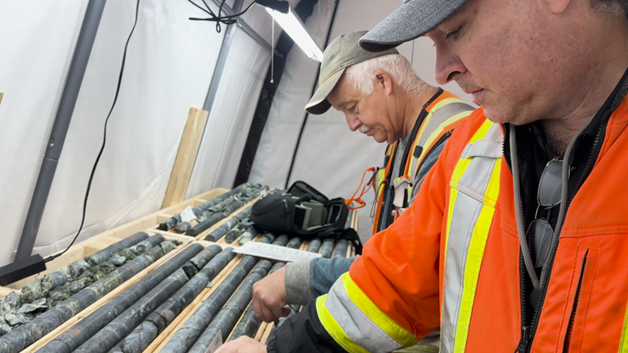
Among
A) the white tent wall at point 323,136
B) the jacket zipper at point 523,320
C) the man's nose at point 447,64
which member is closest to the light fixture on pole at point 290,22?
the white tent wall at point 323,136

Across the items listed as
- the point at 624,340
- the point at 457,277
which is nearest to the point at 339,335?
the point at 457,277

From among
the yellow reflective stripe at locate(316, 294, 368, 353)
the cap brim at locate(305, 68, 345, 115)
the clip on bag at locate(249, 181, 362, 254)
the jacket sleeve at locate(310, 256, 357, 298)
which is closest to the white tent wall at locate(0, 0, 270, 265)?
the clip on bag at locate(249, 181, 362, 254)

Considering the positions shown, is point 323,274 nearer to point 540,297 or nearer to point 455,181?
point 455,181

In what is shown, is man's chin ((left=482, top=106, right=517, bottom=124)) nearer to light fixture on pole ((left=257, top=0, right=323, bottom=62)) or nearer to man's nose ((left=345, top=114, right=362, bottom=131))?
man's nose ((left=345, top=114, right=362, bottom=131))

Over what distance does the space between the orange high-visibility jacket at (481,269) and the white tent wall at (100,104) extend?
137 centimetres

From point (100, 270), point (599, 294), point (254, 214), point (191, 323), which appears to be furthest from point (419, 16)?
point (254, 214)

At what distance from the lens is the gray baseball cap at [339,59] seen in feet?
5.53

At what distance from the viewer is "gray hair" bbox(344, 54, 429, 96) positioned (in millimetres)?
1663

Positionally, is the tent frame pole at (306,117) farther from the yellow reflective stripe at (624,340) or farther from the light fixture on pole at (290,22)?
the yellow reflective stripe at (624,340)

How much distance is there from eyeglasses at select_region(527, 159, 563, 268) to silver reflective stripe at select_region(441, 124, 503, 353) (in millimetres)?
101

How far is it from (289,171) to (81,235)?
9.48 feet

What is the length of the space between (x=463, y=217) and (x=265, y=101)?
411cm

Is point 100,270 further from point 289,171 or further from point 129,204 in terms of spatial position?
point 289,171

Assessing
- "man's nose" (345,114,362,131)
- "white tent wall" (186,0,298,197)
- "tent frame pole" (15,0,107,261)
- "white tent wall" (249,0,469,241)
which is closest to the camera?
"tent frame pole" (15,0,107,261)
